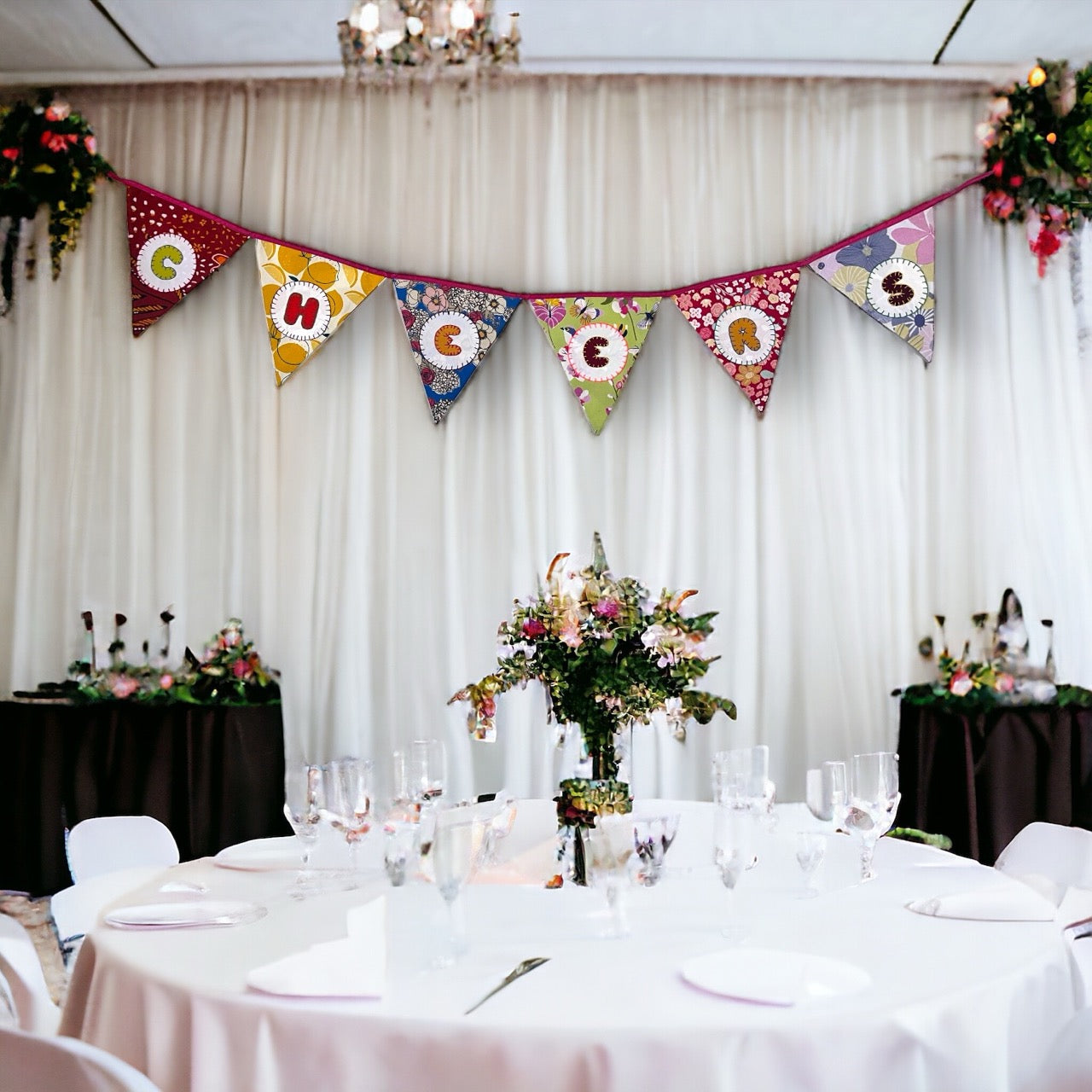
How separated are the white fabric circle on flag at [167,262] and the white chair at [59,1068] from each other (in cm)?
349

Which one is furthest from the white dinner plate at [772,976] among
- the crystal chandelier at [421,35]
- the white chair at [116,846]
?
the crystal chandelier at [421,35]

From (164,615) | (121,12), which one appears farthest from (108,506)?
(121,12)

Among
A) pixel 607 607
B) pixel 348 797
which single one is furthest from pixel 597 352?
pixel 348 797

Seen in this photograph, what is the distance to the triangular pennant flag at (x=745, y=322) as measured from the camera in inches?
159

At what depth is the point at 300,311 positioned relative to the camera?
4125mm

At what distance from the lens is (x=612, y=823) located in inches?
57.2

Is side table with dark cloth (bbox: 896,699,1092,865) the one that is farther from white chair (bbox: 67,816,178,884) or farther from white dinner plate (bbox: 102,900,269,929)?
white dinner plate (bbox: 102,900,269,929)

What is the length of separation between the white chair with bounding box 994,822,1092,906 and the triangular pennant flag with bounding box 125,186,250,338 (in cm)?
329

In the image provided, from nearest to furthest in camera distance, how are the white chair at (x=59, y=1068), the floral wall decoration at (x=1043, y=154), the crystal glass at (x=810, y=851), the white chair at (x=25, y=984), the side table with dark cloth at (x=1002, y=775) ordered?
the white chair at (x=59, y=1068)
the crystal glass at (x=810, y=851)
the white chair at (x=25, y=984)
the side table with dark cloth at (x=1002, y=775)
the floral wall decoration at (x=1043, y=154)

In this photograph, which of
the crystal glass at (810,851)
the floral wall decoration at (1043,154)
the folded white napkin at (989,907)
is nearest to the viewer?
the folded white napkin at (989,907)

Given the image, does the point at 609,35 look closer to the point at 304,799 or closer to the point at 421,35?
the point at 421,35

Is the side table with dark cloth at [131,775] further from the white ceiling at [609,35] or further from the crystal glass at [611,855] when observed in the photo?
the crystal glass at [611,855]

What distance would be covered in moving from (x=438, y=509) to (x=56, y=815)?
1709 millimetres

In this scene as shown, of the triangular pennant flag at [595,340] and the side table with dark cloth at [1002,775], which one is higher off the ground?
the triangular pennant flag at [595,340]
